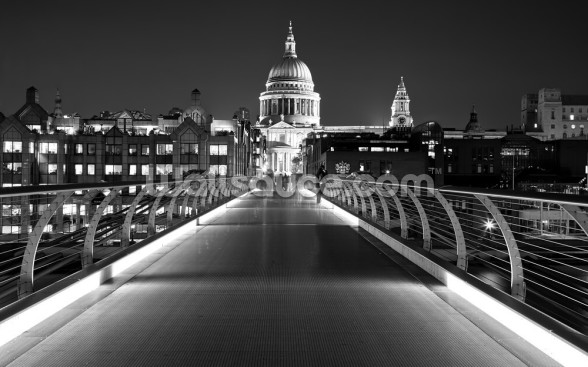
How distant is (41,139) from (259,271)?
3494 inches

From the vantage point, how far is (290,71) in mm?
179250

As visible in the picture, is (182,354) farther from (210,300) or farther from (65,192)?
(65,192)

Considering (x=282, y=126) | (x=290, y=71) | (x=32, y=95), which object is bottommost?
(x=282, y=126)

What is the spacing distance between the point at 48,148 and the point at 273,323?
90.5m

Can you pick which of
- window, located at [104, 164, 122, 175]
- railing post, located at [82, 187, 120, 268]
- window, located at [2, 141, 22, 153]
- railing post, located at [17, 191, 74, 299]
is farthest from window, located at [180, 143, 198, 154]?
railing post, located at [17, 191, 74, 299]

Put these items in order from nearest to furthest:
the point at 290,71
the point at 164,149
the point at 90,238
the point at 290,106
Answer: the point at 90,238 < the point at 164,149 < the point at 290,106 < the point at 290,71

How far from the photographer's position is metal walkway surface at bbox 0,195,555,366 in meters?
5.07

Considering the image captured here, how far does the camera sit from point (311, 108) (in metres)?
A: 182

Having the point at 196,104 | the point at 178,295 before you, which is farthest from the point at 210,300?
the point at 196,104

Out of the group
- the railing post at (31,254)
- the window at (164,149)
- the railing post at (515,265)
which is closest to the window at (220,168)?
the window at (164,149)

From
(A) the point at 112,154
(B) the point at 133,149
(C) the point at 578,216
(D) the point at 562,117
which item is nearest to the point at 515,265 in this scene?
(C) the point at 578,216

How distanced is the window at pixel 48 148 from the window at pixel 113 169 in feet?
24.5

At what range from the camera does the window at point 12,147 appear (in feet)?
292

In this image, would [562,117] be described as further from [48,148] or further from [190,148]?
[48,148]
